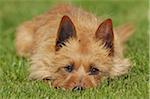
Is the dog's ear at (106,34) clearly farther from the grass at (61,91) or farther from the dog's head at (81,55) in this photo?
the grass at (61,91)

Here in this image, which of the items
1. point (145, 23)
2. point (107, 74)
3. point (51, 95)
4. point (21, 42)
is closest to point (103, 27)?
point (107, 74)

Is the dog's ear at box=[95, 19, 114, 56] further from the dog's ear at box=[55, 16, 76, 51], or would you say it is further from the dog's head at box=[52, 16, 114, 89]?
the dog's ear at box=[55, 16, 76, 51]

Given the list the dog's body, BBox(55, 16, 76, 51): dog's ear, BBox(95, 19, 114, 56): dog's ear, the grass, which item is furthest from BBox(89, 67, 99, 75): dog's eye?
BBox(55, 16, 76, 51): dog's ear

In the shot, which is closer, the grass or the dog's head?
the grass

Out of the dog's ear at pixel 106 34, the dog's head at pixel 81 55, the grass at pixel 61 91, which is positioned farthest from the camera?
the dog's ear at pixel 106 34

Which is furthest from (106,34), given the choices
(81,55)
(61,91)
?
(61,91)

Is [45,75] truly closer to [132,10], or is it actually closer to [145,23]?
[145,23]

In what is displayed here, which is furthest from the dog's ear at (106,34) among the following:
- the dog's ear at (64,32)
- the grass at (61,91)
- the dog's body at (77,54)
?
the grass at (61,91)
